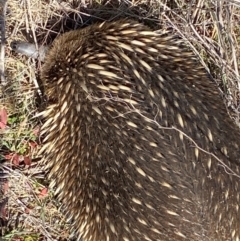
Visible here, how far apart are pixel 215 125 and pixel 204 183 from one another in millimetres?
275

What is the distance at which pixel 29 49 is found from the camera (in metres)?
3.07

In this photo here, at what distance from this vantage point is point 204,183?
2648 millimetres

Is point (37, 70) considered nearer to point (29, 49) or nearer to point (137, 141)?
point (29, 49)

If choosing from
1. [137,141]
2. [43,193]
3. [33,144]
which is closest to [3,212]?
[43,193]

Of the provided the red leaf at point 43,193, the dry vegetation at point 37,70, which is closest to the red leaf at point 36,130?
the dry vegetation at point 37,70

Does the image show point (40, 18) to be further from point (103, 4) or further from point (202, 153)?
point (202, 153)

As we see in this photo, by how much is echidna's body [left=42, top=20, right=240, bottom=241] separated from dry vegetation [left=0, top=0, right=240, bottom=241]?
318mm

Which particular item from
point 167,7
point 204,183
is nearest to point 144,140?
point 204,183

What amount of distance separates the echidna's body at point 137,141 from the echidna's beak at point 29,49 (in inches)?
5.0

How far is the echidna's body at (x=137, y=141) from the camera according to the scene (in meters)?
2.62

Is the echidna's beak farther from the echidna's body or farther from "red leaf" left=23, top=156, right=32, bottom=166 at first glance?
"red leaf" left=23, top=156, right=32, bottom=166

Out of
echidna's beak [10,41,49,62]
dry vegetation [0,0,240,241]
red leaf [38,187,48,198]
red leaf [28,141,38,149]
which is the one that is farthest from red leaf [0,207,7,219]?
echidna's beak [10,41,49,62]

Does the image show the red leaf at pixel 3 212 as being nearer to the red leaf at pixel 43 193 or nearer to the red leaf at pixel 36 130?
the red leaf at pixel 43 193

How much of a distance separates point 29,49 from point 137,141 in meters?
0.78
